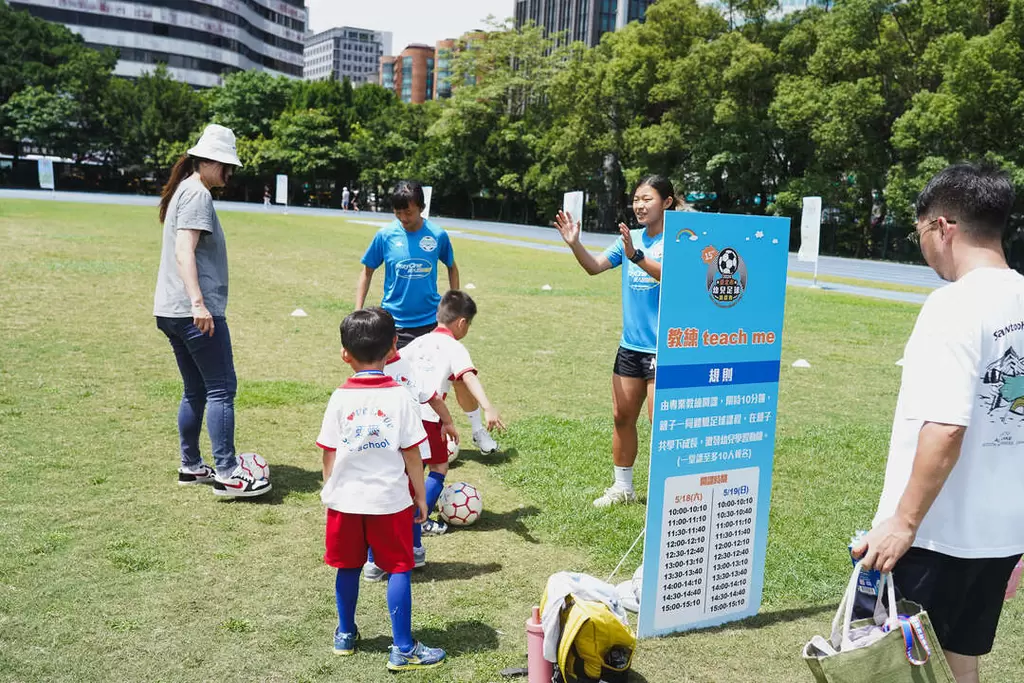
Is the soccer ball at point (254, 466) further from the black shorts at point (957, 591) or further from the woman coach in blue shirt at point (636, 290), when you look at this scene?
the black shorts at point (957, 591)

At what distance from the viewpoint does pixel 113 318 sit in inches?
474

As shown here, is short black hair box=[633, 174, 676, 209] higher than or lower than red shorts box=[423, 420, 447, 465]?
higher

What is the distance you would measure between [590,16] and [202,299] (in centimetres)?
11469

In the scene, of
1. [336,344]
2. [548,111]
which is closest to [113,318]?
[336,344]

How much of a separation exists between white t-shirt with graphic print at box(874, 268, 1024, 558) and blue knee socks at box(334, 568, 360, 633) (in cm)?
214

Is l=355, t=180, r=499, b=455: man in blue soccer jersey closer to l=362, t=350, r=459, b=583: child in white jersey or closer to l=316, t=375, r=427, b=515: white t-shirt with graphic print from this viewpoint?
l=362, t=350, r=459, b=583: child in white jersey

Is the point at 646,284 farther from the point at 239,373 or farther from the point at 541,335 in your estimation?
the point at 541,335

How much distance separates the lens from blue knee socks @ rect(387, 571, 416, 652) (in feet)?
11.5

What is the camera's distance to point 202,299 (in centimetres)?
518

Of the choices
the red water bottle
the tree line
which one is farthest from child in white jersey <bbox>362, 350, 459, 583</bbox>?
the tree line

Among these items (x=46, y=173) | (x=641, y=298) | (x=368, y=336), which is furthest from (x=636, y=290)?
(x=46, y=173)

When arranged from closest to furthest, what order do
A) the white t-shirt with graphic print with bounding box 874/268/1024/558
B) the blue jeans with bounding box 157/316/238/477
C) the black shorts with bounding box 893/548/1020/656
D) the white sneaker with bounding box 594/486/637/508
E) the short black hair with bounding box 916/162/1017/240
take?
the white t-shirt with graphic print with bounding box 874/268/1024/558, the short black hair with bounding box 916/162/1017/240, the black shorts with bounding box 893/548/1020/656, the blue jeans with bounding box 157/316/238/477, the white sneaker with bounding box 594/486/637/508

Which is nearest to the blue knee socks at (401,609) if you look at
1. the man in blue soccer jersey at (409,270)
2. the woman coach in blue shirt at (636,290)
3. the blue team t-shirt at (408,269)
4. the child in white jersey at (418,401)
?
the child in white jersey at (418,401)

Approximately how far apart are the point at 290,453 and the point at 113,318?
677 cm
